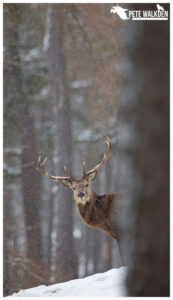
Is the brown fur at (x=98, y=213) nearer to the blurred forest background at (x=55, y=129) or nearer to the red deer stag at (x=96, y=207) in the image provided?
the red deer stag at (x=96, y=207)

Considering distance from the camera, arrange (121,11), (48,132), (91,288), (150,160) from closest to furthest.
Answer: (150,160) → (91,288) → (121,11) → (48,132)

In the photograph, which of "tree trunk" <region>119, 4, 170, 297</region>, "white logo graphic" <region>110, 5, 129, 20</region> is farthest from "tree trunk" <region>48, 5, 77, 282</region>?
"tree trunk" <region>119, 4, 170, 297</region>

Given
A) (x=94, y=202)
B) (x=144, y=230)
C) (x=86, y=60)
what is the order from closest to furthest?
1. (x=144, y=230)
2. (x=94, y=202)
3. (x=86, y=60)

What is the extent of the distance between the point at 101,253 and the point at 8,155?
2.09 metres

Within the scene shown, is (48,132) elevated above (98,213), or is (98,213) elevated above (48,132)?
(48,132)

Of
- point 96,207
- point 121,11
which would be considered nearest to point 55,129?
point 96,207

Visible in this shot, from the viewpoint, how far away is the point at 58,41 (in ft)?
23.7

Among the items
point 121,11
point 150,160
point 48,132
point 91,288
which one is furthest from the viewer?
point 48,132

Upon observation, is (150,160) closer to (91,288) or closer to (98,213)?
(91,288)

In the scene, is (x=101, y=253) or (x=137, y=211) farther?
(x=101, y=253)

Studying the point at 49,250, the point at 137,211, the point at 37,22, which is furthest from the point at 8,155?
the point at 137,211

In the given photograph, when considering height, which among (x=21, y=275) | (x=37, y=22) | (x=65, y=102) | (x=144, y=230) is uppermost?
(x=37, y=22)

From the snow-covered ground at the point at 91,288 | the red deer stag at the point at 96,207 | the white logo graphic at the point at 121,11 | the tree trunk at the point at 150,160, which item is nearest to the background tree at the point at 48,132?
the white logo graphic at the point at 121,11

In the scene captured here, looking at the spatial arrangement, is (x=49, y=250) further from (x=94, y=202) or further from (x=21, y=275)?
(x=94, y=202)
